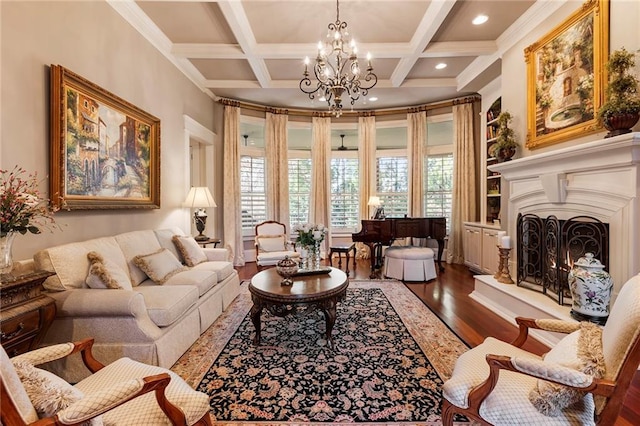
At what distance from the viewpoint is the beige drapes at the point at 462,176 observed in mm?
6066

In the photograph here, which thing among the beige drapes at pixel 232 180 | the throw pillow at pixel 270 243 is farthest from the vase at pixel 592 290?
the beige drapes at pixel 232 180

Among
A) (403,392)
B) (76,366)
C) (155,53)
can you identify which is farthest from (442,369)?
(155,53)

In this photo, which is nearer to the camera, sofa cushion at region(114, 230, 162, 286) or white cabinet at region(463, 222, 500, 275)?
sofa cushion at region(114, 230, 162, 286)

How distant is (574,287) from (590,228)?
0.64 meters

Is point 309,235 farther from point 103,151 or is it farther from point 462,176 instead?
point 462,176

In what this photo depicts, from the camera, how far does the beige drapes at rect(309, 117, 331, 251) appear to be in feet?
22.3

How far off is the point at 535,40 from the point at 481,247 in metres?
3.18

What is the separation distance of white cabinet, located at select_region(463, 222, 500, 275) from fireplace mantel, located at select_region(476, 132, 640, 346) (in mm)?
1431

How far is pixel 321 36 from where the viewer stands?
13.1ft

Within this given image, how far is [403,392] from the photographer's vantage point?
2.08 m

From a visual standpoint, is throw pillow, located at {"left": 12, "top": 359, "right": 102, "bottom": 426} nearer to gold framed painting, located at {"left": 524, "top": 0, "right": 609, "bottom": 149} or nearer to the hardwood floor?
the hardwood floor

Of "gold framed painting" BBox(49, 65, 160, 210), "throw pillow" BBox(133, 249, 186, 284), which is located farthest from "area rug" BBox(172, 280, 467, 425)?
"gold framed painting" BBox(49, 65, 160, 210)

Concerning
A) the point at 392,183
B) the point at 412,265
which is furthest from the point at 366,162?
the point at 412,265

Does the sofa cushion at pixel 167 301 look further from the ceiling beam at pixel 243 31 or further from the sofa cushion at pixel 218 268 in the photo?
the ceiling beam at pixel 243 31
